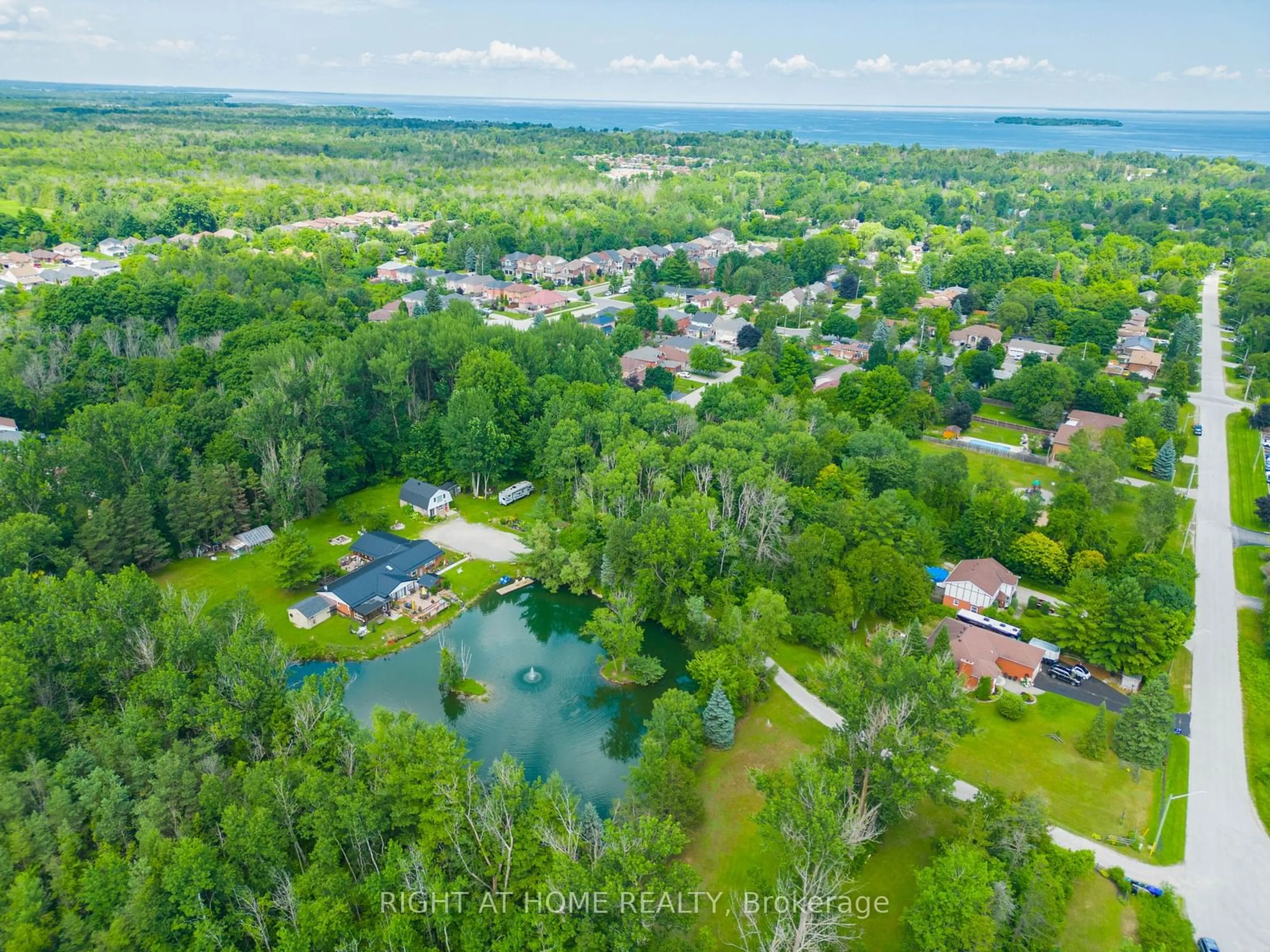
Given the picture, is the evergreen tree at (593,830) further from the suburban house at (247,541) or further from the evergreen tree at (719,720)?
the suburban house at (247,541)

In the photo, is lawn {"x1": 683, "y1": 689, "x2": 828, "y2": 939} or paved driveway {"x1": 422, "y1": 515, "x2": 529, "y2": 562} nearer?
lawn {"x1": 683, "y1": 689, "x2": 828, "y2": 939}

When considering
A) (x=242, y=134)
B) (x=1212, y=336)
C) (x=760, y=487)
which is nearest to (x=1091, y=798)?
(x=760, y=487)

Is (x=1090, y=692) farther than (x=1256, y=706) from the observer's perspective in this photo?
Yes

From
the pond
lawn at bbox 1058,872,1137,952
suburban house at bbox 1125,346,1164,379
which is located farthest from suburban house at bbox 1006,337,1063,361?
lawn at bbox 1058,872,1137,952

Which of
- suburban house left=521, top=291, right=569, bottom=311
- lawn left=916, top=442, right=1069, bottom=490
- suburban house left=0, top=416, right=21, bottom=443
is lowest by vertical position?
lawn left=916, top=442, right=1069, bottom=490

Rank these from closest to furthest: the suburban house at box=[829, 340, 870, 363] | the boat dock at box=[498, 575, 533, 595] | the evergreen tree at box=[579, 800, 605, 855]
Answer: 1. the evergreen tree at box=[579, 800, 605, 855]
2. the boat dock at box=[498, 575, 533, 595]
3. the suburban house at box=[829, 340, 870, 363]

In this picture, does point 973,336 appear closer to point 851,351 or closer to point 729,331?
point 851,351

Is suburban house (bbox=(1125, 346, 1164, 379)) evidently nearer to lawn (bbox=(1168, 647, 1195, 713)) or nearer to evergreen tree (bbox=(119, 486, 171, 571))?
lawn (bbox=(1168, 647, 1195, 713))

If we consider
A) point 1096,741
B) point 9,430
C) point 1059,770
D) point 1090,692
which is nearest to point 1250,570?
point 1090,692
